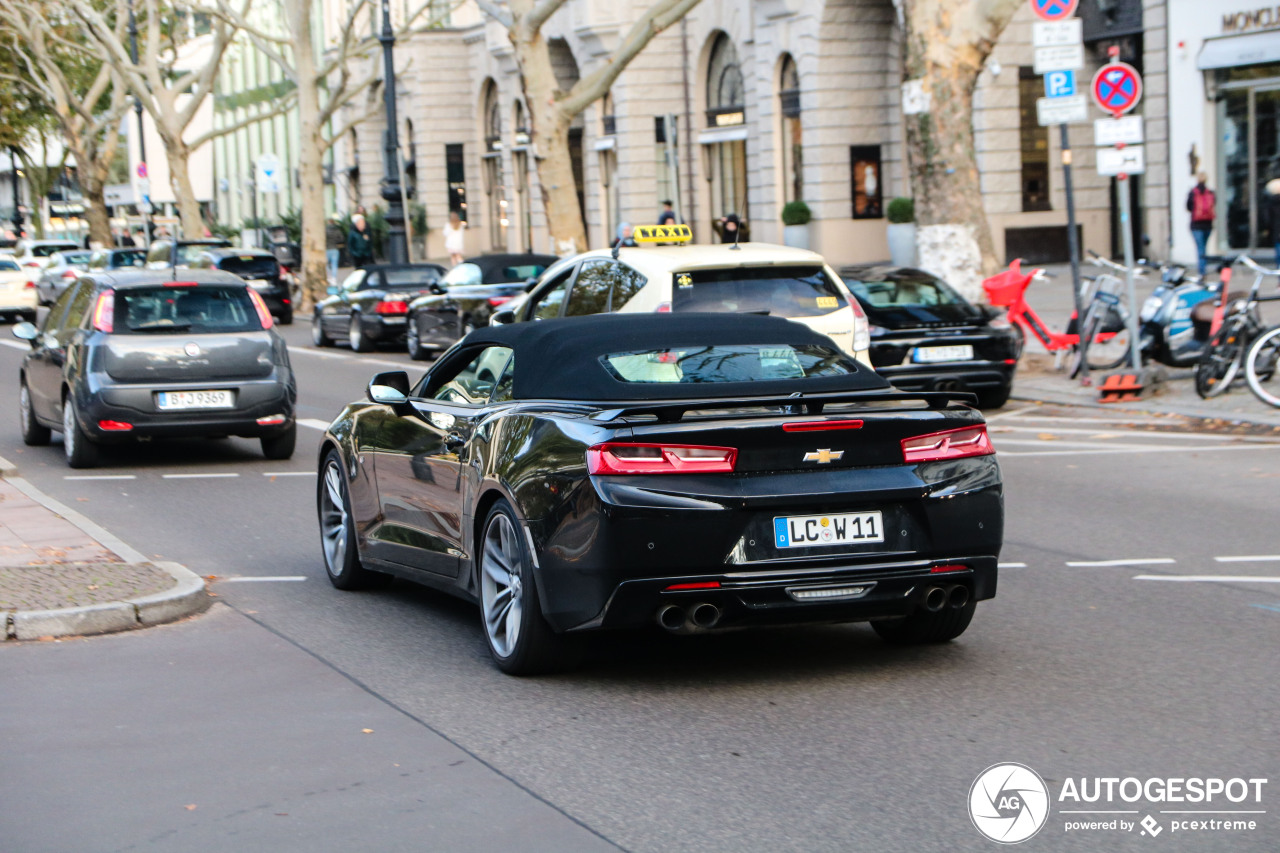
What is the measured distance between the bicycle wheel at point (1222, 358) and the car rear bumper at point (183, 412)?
787 cm

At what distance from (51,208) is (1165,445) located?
91.2m

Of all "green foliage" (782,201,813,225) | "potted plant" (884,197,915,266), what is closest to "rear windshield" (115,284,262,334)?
"potted plant" (884,197,915,266)

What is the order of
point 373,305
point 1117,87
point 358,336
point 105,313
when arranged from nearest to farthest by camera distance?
point 105,313 < point 1117,87 < point 373,305 < point 358,336

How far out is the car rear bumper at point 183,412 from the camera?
13758 millimetres

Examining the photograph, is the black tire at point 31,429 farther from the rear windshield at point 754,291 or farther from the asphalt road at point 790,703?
the rear windshield at point 754,291

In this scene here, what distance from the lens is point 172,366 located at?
13883 millimetres

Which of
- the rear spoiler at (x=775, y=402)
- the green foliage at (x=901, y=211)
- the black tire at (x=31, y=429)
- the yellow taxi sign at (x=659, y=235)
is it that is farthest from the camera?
the green foliage at (x=901, y=211)

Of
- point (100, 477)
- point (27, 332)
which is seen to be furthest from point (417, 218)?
point (100, 477)

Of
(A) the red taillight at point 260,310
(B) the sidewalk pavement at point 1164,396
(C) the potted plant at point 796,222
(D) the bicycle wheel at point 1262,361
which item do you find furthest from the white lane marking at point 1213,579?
(C) the potted plant at point 796,222

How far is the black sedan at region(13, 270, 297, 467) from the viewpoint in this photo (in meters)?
13.8

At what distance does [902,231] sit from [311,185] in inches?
549

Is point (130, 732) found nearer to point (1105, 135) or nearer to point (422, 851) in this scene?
point (422, 851)

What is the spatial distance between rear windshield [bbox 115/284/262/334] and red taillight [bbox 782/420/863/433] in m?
8.86

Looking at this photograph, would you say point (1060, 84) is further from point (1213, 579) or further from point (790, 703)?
point (790, 703)
